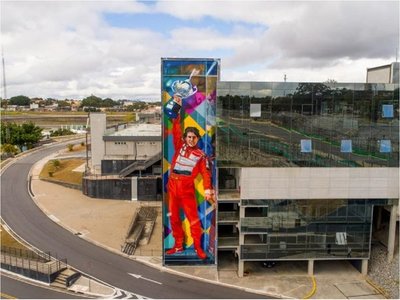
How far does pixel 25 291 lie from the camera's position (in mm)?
35406

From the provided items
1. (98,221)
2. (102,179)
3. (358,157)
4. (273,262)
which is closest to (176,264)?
(273,262)

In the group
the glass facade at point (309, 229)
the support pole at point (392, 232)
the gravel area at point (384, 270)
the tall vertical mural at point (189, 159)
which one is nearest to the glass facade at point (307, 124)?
the tall vertical mural at point (189, 159)

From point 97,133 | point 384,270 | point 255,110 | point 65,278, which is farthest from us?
point 97,133

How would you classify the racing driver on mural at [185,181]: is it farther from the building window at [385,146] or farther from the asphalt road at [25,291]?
the building window at [385,146]

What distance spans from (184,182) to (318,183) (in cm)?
1271

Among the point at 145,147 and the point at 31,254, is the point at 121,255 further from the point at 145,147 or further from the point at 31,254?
the point at 145,147

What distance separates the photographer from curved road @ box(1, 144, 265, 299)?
35781 millimetres

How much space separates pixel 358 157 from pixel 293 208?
7749 mm

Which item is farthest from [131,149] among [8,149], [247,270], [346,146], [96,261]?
[8,149]

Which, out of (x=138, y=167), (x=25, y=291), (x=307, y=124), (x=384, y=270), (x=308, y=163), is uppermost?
(x=307, y=124)

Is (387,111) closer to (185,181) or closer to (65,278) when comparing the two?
(185,181)

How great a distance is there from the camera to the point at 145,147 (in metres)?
67.3

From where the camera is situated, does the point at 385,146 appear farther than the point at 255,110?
Yes

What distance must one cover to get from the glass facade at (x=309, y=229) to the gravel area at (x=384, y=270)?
213cm
